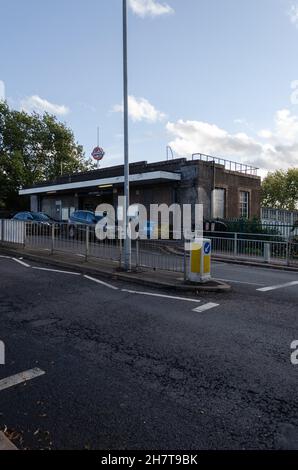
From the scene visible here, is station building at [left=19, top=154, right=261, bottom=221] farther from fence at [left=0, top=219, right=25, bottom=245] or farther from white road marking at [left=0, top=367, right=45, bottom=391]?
white road marking at [left=0, top=367, right=45, bottom=391]

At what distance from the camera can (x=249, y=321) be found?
6.41 meters

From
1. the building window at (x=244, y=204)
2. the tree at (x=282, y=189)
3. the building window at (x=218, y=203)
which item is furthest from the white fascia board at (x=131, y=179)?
the tree at (x=282, y=189)

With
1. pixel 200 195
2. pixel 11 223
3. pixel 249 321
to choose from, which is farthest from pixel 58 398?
pixel 200 195

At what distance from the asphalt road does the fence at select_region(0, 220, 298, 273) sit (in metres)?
3.34

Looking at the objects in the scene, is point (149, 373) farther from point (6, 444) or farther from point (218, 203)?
point (218, 203)

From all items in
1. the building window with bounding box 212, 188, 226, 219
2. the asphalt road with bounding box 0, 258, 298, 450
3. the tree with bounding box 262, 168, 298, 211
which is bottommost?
the asphalt road with bounding box 0, 258, 298, 450

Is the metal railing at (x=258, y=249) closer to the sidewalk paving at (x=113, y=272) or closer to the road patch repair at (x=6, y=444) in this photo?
the sidewalk paving at (x=113, y=272)

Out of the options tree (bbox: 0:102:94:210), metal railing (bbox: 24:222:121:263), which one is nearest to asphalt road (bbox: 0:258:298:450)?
metal railing (bbox: 24:222:121:263)

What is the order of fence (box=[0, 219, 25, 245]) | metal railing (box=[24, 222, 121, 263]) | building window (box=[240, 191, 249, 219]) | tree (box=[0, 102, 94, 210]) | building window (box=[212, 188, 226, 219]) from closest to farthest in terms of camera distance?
metal railing (box=[24, 222, 121, 263]), fence (box=[0, 219, 25, 245]), building window (box=[212, 188, 226, 219]), building window (box=[240, 191, 249, 219]), tree (box=[0, 102, 94, 210])

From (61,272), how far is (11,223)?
21.9 ft

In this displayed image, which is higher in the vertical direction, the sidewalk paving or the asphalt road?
the sidewalk paving

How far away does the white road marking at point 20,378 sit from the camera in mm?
3932

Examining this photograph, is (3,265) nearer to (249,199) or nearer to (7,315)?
(7,315)

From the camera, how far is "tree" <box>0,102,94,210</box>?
46.2 meters
